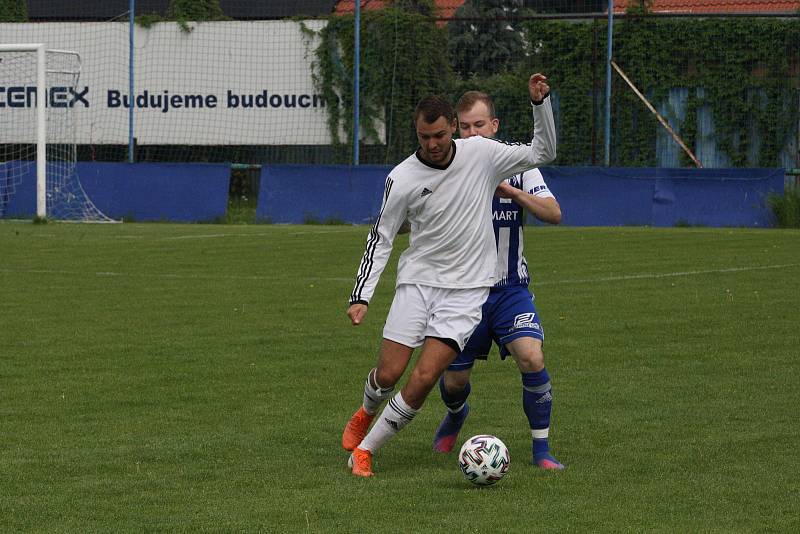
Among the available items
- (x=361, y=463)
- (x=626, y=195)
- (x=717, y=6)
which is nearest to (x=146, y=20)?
(x=626, y=195)

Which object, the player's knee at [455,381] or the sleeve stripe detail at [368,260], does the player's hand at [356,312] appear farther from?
the player's knee at [455,381]

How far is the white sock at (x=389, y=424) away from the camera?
6414mm

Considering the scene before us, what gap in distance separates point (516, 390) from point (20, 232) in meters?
15.8

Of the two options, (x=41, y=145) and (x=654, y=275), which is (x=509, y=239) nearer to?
(x=654, y=275)

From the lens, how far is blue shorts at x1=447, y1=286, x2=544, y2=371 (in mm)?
6629

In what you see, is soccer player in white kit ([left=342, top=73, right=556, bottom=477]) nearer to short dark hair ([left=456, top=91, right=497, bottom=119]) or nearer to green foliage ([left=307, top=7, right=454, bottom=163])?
short dark hair ([left=456, top=91, right=497, bottom=119])

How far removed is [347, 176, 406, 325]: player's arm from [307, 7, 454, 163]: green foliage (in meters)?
21.5

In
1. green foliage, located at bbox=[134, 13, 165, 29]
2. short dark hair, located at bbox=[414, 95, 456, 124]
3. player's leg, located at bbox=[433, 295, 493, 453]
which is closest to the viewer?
A: short dark hair, located at bbox=[414, 95, 456, 124]

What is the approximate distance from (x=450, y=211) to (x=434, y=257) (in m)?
0.23

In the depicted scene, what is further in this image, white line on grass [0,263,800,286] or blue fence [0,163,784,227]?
blue fence [0,163,784,227]

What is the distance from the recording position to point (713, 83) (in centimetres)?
2661

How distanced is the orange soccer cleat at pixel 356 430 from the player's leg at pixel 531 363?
2.51 ft

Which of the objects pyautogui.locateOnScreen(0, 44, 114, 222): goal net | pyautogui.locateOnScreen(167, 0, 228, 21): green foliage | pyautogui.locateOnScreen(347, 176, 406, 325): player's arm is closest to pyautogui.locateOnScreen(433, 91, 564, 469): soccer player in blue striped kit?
pyautogui.locateOnScreen(347, 176, 406, 325): player's arm

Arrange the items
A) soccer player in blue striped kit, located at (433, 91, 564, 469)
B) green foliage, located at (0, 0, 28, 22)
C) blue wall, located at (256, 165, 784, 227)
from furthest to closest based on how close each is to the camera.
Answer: green foliage, located at (0, 0, 28, 22), blue wall, located at (256, 165, 784, 227), soccer player in blue striped kit, located at (433, 91, 564, 469)
